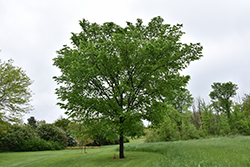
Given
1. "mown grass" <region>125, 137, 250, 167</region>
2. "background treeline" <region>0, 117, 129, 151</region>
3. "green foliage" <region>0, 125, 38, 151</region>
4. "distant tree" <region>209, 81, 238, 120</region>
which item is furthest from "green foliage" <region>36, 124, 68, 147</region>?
"distant tree" <region>209, 81, 238, 120</region>

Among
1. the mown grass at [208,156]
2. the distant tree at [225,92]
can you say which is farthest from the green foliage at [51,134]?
the distant tree at [225,92]

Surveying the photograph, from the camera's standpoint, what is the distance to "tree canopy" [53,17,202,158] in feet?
35.4

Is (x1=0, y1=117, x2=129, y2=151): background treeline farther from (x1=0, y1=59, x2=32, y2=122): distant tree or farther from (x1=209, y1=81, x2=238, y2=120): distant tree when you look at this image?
(x1=209, y1=81, x2=238, y2=120): distant tree

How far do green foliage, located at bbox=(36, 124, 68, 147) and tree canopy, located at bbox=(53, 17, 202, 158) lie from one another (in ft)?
66.2

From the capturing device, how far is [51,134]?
98.5 ft

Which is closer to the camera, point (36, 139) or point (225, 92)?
point (36, 139)

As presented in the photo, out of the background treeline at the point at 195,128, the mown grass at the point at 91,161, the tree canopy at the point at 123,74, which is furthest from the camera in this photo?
the background treeline at the point at 195,128

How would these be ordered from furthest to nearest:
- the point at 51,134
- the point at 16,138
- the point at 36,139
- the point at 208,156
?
the point at 51,134
the point at 36,139
the point at 16,138
the point at 208,156

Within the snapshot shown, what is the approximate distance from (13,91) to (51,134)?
1486 centimetres

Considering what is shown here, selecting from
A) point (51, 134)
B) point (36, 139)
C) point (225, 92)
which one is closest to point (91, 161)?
point (36, 139)

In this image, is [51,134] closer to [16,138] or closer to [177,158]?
[16,138]

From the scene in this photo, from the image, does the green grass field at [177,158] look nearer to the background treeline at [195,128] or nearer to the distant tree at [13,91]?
the distant tree at [13,91]

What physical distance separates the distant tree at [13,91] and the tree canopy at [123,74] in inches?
316

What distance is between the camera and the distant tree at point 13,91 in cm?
1766
